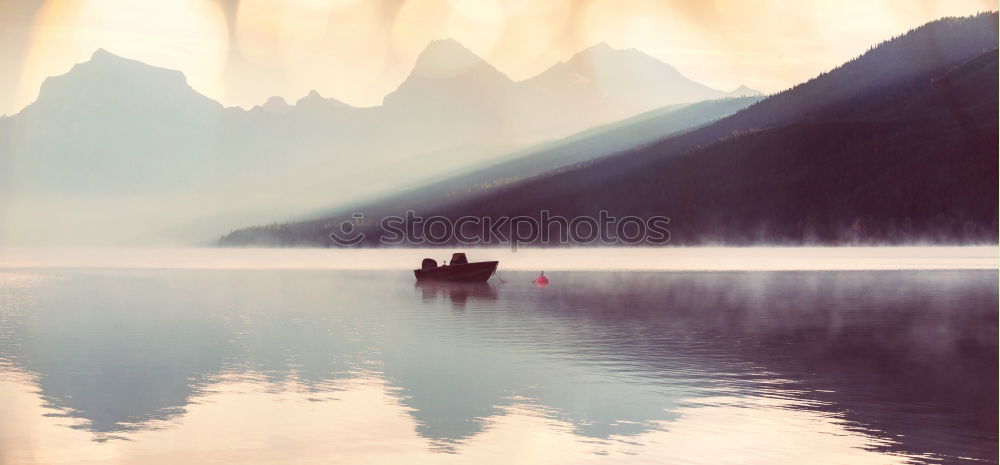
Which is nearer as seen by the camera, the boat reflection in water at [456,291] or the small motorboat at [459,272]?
the boat reflection in water at [456,291]

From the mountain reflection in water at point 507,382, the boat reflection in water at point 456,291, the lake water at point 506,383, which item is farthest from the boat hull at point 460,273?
the mountain reflection in water at point 507,382

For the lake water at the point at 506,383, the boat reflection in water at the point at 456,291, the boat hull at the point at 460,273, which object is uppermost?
the boat hull at the point at 460,273

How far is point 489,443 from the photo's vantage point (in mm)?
28062

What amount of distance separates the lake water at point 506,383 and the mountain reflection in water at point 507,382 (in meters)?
0.12

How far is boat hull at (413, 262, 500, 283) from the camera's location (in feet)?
341

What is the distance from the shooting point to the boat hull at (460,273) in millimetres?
104062

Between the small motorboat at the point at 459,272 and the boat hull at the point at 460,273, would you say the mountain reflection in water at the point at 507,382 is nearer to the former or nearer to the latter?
the small motorboat at the point at 459,272

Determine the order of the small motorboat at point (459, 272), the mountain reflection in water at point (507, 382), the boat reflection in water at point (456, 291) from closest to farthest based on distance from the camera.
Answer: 1. the mountain reflection in water at point (507, 382)
2. the boat reflection in water at point (456, 291)
3. the small motorboat at point (459, 272)

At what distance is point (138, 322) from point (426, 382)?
28359 mm

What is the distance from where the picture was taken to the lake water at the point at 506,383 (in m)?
27.5

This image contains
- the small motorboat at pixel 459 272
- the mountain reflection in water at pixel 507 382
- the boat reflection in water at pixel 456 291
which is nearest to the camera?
the mountain reflection in water at pixel 507 382

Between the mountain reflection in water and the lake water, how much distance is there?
12 centimetres

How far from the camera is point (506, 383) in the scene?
122 feet

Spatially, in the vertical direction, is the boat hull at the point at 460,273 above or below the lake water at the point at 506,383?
above
